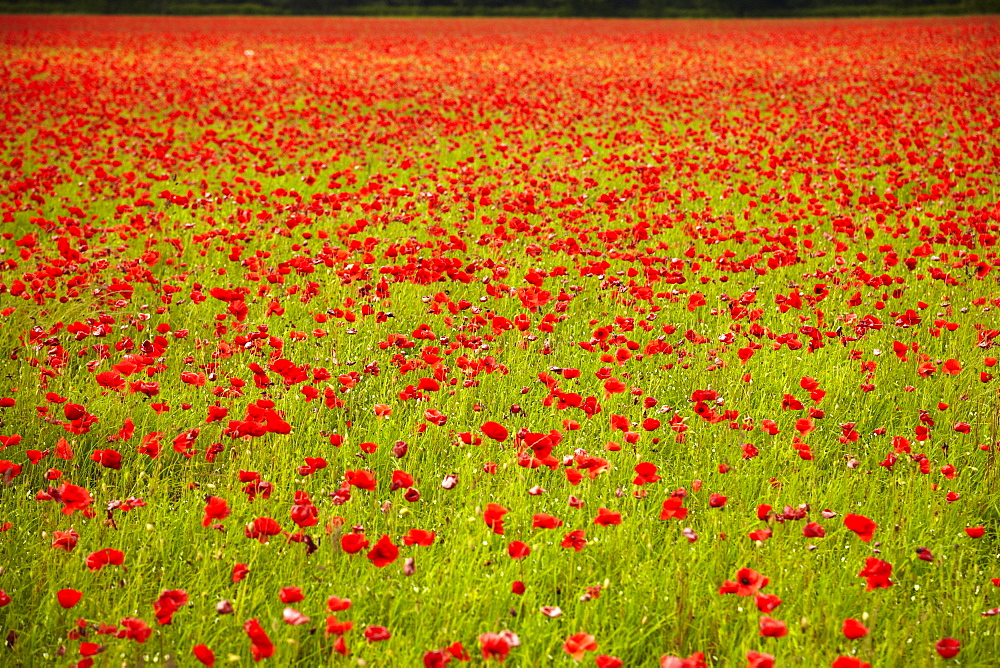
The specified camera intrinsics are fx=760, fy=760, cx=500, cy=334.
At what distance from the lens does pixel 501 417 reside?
142 inches

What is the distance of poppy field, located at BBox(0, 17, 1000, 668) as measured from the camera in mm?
2354

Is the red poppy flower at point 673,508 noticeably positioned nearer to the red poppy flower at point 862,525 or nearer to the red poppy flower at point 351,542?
the red poppy flower at point 862,525

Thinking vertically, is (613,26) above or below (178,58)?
above

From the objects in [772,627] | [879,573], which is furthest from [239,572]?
[879,573]

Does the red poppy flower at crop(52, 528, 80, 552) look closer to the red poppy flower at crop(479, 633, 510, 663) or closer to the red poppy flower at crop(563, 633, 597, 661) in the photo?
the red poppy flower at crop(479, 633, 510, 663)

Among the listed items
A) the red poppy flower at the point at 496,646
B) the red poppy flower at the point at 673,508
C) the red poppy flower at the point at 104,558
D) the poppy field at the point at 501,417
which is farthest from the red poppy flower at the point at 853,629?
the red poppy flower at the point at 104,558

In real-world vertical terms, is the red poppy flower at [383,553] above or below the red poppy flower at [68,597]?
above

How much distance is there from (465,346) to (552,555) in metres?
1.71

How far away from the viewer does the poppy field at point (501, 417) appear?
7.72 ft

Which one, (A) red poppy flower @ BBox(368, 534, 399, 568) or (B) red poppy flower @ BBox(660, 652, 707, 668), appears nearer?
(B) red poppy flower @ BBox(660, 652, 707, 668)

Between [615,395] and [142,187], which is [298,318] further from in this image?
[142,187]

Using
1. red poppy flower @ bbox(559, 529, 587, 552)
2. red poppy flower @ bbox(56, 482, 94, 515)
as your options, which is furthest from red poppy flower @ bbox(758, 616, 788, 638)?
red poppy flower @ bbox(56, 482, 94, 515)

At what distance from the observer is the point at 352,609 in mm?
2398

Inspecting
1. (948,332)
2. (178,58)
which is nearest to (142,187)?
(948,332)
